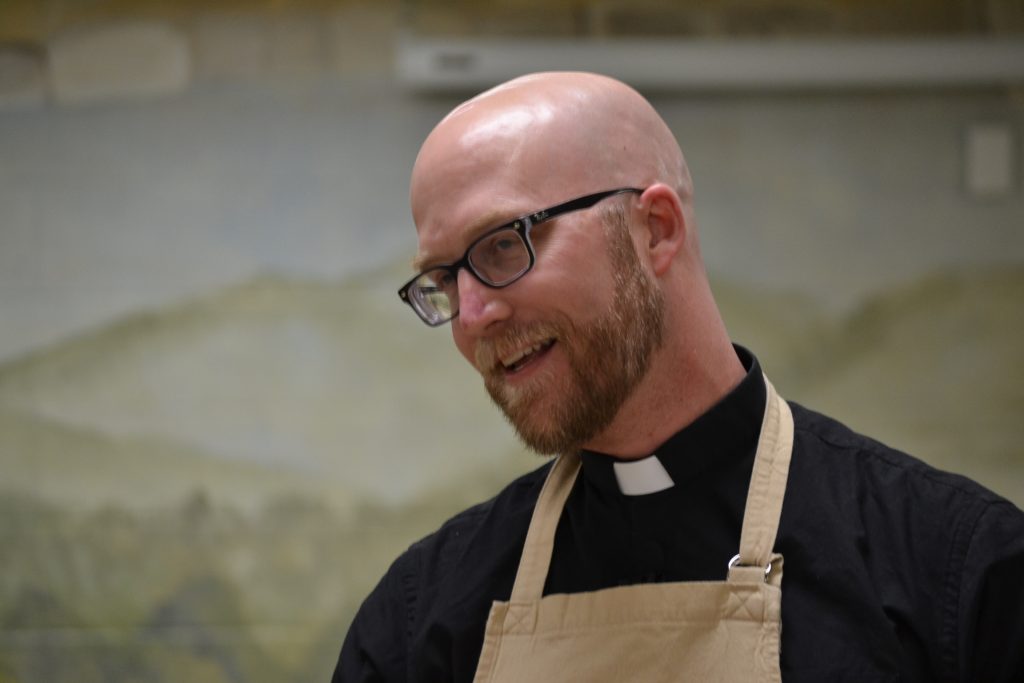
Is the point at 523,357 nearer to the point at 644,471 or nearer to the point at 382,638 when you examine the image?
the point at 644,471

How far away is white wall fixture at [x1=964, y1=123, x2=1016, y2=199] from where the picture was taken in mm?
3416

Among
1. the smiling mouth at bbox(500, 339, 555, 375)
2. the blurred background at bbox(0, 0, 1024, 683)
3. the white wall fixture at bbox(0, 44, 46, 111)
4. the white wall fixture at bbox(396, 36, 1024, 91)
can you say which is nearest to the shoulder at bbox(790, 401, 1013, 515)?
the smiling mouth at bbox(500, 339, 555, 375)

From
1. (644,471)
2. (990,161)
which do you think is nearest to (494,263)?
(644,471)

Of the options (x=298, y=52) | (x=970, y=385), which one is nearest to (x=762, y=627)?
(x=970, y=385)

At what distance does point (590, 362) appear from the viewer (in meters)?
1.37

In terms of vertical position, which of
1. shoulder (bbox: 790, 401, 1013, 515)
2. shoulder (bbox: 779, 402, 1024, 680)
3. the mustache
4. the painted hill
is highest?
the mustache

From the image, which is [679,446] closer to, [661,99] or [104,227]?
[661,99]

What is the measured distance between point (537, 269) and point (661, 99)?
7.20 ft

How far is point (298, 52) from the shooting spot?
344cm

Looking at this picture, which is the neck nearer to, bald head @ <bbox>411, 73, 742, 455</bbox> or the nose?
bald head @ <bbox>411, 73, 742, 455</bbox>

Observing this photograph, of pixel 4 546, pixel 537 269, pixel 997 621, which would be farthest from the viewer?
pixel 4 546

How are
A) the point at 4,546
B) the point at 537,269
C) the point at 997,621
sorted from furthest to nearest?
the point at 4,546 < the point at 537,269 < the point at 997,621

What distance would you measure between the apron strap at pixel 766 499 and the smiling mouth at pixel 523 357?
0.96 ft

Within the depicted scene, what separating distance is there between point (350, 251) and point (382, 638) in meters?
1.92
